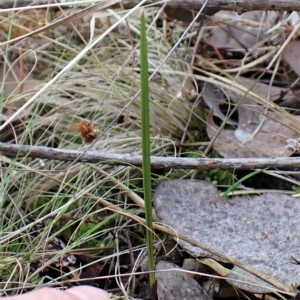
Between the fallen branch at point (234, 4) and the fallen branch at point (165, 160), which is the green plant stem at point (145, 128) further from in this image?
the fallen branch at point (234, 4)

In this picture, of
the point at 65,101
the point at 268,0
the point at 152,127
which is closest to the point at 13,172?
the point at 65,101

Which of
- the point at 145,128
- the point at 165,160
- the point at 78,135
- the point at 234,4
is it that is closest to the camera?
the point at 145,128

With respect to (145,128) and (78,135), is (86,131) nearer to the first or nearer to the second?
(78,135)

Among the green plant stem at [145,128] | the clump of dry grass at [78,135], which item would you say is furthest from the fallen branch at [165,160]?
the green plant stem at [145,128]

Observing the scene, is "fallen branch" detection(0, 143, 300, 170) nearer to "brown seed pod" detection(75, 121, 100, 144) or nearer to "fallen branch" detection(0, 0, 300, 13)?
"brown seed pod" detection(75, 121, 100, 144)

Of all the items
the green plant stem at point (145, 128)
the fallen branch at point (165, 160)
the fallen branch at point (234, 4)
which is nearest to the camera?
the green plant stem at point (145, 128)

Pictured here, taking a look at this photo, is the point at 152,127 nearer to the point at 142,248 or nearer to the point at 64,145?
the point at 64,145

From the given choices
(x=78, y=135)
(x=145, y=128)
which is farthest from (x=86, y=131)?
(x=145, y=128)

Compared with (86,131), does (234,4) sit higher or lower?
higher
